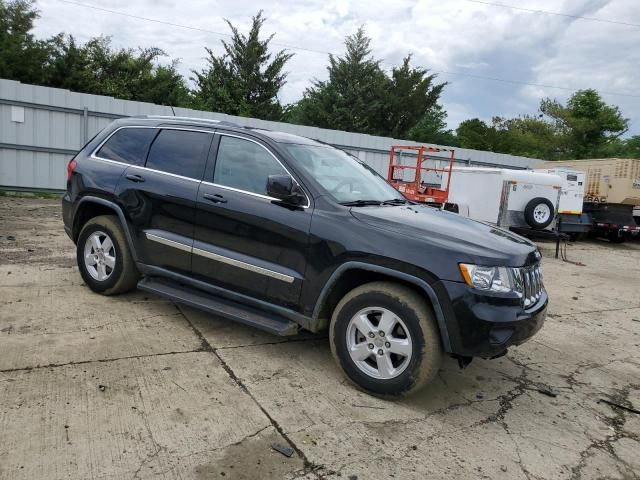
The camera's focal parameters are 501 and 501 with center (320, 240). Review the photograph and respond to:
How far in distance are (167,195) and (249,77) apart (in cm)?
2761

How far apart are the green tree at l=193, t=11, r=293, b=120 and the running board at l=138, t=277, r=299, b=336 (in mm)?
26381

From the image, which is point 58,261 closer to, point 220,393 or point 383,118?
point 220,393

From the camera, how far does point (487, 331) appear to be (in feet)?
10.3

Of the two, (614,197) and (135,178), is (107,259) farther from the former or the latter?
(614,197)

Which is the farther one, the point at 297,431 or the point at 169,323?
the point at 169,323

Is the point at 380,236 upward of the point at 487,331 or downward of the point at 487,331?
upward

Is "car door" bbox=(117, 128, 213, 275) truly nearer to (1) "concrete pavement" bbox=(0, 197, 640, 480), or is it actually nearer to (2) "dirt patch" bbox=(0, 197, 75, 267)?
(1) "concrete pavement" bbox=(0, 197, 640, 480)

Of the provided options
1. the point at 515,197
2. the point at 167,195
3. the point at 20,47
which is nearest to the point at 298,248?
the point at 167,195

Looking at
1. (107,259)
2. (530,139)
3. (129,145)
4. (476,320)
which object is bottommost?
(107,259)

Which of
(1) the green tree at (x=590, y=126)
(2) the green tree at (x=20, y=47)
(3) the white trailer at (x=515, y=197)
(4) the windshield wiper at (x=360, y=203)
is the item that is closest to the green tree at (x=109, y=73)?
(2) the green tree at (x=20, y=47)

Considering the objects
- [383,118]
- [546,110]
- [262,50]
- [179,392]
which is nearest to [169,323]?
[179,392]

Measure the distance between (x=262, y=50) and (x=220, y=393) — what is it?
30151mm

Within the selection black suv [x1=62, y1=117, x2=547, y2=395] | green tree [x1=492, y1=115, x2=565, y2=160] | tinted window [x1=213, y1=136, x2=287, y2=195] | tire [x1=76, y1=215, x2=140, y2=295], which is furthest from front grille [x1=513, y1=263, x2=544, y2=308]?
green tree [x1=492, y1=115, x2=565, y2=160]

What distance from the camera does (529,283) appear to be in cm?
349
